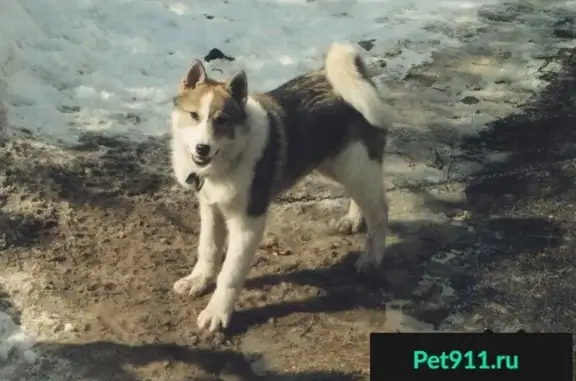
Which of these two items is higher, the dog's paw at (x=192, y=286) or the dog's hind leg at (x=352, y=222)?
the dog's hind leg at (x=352, y=222)

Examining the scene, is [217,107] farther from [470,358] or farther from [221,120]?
[470,358]

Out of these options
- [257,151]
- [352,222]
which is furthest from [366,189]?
[257,151]

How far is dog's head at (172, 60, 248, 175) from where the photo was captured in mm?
4250

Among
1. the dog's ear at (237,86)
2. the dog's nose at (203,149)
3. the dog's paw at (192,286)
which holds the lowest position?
the dog's paw at (192,286)

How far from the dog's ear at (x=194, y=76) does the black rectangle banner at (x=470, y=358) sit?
1.64 m

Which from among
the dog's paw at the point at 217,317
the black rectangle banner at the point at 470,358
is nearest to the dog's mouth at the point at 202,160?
the dog's paw at the point at 217,317

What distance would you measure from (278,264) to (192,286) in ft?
2.02

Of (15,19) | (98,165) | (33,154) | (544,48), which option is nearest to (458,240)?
(98,165)

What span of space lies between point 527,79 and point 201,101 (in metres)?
4.56

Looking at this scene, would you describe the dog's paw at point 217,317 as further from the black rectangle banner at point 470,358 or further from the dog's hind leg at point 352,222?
the dog's hind leg at point 352,222

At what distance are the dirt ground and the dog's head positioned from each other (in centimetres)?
98

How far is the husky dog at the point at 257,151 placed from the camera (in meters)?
4.36

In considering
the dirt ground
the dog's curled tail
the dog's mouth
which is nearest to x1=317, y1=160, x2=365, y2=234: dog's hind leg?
the dirt ground

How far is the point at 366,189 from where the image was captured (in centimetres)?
507
